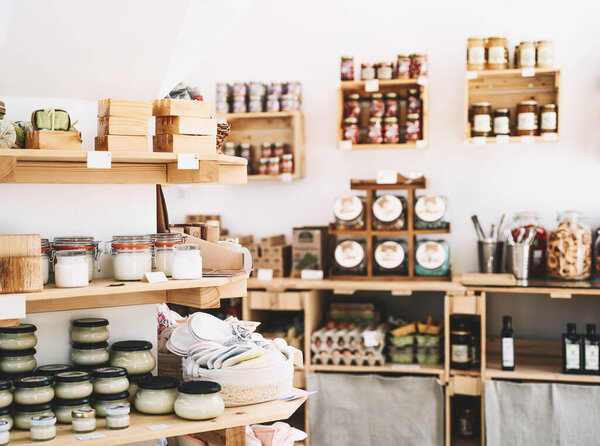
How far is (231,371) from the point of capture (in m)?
2.33

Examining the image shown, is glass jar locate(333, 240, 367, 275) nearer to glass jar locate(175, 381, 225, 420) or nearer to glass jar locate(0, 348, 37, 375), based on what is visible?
glass jar locate(175, 381, 225, 420)

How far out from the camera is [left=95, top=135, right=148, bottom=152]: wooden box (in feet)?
7.50

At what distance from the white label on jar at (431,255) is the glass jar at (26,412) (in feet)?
8.54

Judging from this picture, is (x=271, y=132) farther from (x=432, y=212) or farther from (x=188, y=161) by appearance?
(x=188, y=161)

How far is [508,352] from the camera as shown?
405 centimetres

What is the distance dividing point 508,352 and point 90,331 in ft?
8.30

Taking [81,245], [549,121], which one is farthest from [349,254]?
[81,245]

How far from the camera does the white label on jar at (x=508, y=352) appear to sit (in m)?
4.04

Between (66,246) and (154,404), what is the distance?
59 centimetres

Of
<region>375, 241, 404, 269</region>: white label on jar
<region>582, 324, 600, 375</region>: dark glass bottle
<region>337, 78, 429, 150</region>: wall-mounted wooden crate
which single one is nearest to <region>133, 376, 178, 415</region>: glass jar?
<region>375, 241, 404, 269</region>: white label on jar

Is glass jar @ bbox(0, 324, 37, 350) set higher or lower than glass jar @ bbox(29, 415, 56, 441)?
higher

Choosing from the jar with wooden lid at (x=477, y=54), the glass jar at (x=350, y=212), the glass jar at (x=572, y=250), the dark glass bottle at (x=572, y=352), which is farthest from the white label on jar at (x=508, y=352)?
the jar with wooden lid at (x=477, y=54)

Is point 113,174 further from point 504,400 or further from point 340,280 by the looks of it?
point 504,400

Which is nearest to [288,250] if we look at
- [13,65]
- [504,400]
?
[504,400]
